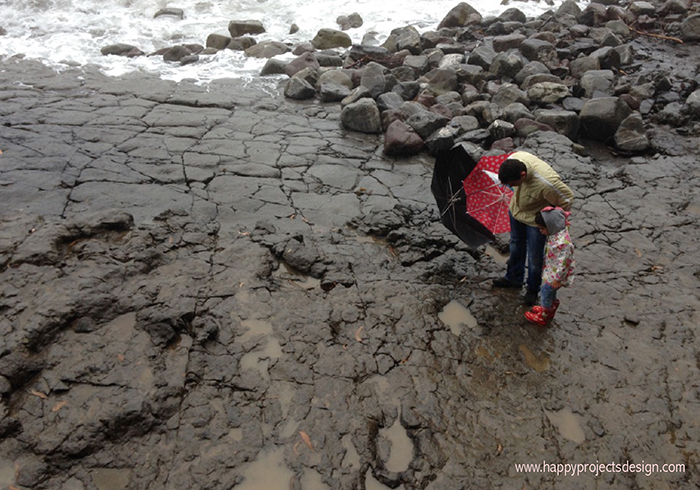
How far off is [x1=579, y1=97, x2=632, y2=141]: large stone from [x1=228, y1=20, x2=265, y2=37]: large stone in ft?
31.2

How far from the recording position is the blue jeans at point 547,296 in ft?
13.1

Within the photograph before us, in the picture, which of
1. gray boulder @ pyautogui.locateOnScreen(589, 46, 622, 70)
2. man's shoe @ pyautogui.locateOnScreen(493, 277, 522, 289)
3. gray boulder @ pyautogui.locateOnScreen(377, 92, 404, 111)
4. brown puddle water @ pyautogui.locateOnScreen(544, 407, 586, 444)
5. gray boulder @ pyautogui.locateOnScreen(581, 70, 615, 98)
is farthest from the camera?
gray boulder @ pyautogui.locateOnScreen(589, 46, 622, 70)

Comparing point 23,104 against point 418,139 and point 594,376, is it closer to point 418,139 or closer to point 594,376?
point 418,139

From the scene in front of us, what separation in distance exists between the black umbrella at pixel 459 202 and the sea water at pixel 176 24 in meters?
7.33

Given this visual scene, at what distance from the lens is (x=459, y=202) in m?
4.43

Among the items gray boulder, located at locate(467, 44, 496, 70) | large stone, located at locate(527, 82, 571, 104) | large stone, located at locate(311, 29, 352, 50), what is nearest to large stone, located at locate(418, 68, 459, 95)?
gray boulder, located at locate(467, 44, 496, 70)

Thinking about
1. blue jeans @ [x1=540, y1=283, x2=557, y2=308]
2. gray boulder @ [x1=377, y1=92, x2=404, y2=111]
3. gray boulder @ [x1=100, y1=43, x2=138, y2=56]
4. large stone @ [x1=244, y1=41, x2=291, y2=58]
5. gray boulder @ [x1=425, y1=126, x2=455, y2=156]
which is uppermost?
gray boulder @ [x1=100, y1=43, x2=138, y2=56]

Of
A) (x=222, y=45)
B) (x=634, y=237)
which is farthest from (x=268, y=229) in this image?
(x=222, y=45)

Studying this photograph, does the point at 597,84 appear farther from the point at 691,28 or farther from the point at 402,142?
the point at 691,28

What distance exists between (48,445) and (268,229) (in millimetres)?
2830

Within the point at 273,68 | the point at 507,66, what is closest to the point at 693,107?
the point at 507,66

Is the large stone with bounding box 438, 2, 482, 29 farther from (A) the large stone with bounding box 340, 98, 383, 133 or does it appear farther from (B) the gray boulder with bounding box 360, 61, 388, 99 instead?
(A) the large stone with bounding box 340, 98, 383, 133

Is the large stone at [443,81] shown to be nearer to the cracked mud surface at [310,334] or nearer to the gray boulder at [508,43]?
the gray boulder at [508,43]

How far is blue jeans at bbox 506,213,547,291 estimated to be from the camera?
410cm
